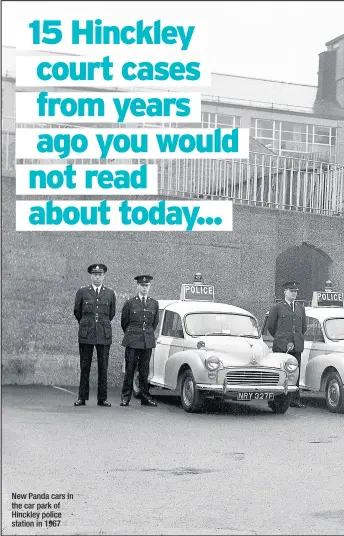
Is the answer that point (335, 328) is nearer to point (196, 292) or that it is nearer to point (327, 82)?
point (196, 292)

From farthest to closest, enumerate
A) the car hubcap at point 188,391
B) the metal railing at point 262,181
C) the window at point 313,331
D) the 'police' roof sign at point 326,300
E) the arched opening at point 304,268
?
Result: the arched opening at point 304,268, the metal railing at point 262,181, the 'police' roof sign at point 326,300, the window at point 313,331, the car hubcap at point 188,391

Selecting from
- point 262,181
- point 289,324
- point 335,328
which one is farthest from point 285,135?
point 289,324

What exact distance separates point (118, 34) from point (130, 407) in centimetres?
753

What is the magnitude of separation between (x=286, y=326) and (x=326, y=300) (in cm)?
145

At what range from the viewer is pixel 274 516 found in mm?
6723

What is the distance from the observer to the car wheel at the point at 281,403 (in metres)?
13.9

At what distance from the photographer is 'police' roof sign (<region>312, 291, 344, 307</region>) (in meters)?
16.2

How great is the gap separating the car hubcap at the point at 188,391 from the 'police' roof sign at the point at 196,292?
8.28 feet

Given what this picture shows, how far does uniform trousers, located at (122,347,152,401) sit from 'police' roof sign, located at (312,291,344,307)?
3.24 metres

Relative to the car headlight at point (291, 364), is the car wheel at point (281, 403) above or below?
below

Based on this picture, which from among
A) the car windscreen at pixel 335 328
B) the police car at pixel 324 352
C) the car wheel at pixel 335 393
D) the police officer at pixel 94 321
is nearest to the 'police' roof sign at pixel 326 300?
the police car at pixel 324 352

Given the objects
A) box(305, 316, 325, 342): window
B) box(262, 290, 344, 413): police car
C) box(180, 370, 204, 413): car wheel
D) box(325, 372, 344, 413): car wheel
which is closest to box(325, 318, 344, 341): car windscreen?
box(262, 290, 344, 413): police car

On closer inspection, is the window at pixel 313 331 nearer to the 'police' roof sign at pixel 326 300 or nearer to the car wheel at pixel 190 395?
the 'police' roof sign at pixel 326 300

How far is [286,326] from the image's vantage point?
49.5ft
